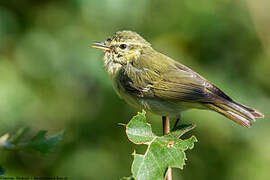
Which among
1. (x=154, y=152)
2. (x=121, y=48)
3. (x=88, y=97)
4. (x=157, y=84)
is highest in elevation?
(x=121, y=48)

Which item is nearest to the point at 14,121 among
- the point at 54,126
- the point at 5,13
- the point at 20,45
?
the point at 54,126

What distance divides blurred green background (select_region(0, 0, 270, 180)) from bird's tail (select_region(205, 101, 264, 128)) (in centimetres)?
164

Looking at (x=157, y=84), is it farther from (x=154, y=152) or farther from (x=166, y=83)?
(x=154, y=152)

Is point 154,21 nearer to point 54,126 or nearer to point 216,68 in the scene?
point 216,68

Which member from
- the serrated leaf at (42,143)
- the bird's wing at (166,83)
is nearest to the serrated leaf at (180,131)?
the serrated leaf at (42,143)

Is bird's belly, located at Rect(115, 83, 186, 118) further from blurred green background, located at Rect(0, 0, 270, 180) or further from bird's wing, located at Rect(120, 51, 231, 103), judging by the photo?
blurred green background, located at Rect(0, 0, 270, 180)

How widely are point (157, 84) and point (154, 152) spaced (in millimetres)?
1558

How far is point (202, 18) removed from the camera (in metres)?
5.29

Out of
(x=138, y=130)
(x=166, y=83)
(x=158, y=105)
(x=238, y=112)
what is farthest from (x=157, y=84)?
(x=138, y=130)

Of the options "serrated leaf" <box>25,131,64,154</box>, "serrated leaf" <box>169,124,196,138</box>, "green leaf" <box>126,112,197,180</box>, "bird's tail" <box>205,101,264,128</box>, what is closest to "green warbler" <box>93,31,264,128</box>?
"bird's tail" <box>205,101,264,128</box>

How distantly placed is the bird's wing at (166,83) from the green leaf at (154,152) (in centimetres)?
122

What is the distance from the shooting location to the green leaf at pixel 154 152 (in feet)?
6.02

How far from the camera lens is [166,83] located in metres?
3.49

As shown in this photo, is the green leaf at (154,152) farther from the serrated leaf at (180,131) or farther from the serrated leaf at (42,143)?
the serrated leaf at (42,143)
